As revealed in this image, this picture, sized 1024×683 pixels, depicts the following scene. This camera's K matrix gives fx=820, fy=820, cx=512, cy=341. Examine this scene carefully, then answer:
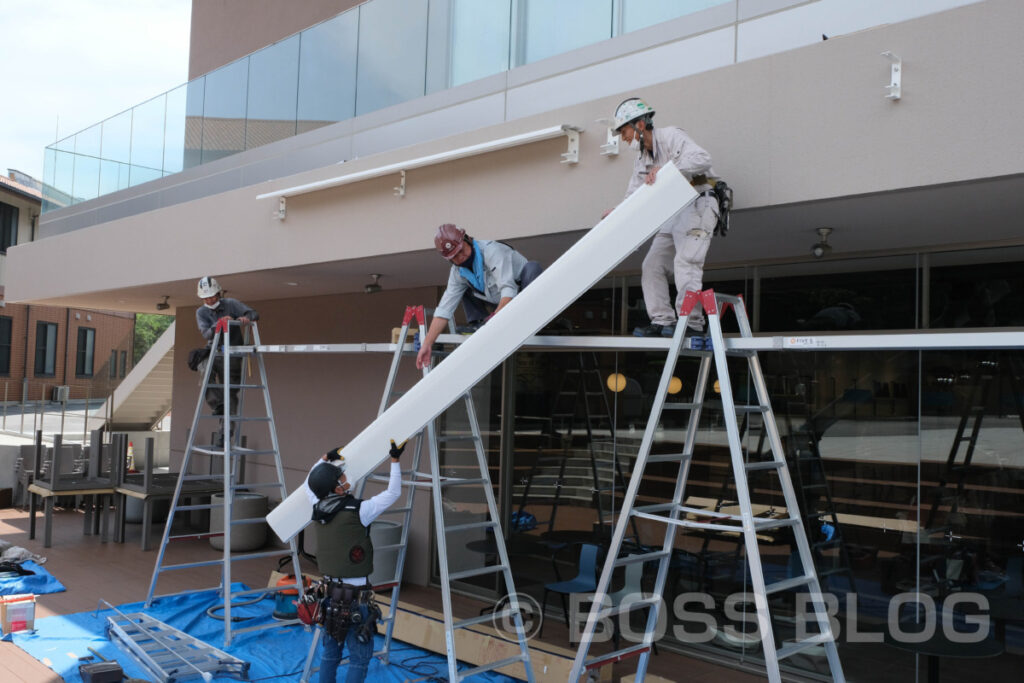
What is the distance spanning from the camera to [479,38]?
7.29 m

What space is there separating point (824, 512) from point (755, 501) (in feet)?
2.03

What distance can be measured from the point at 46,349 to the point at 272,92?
88.6ft

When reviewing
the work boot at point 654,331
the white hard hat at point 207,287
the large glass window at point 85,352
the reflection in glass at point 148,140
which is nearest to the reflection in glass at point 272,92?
the white hard hat at point 207,287

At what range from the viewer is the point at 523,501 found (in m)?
8.88

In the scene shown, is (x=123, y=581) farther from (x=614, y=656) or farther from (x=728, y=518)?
(x=728, y=518)

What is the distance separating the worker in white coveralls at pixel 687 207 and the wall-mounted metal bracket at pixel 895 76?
1005 mm

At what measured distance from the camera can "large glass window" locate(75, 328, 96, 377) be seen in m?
33.9

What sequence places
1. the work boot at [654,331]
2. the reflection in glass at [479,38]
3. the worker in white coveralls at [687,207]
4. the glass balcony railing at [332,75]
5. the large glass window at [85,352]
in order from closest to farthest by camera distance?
the worker in white coveralls at [687,207] → the work boot at [654,331] → the glass balcony railing at [332,75] → the reflection in glass at [479,38] → the large glass window at [85,352]

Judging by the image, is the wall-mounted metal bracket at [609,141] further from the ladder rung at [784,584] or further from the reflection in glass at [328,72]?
the reflection in glass at [328,72]

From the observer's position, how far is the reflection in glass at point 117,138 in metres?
12.5

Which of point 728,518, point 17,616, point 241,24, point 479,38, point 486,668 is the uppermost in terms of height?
point 241,24

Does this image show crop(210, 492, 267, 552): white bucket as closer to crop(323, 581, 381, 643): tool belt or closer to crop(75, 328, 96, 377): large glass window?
crop(323, 581, 381, 643): tool belt

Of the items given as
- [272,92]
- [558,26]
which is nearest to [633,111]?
[558,26]

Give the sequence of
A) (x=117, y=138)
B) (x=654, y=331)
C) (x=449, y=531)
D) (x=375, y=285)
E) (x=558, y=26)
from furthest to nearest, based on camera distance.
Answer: (x=117, y=138) → (x=375, y=285) → (x=558, y=26) → (x=449, y=531) → (x=654, y=331)
